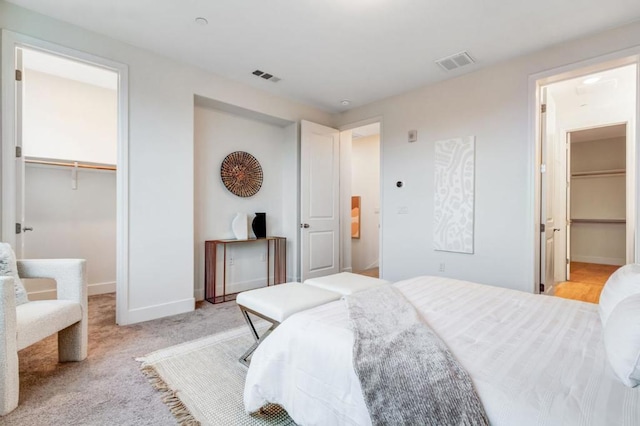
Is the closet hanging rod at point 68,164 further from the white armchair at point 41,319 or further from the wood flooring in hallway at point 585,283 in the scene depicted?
the wood flooring in hallway at point 585,283

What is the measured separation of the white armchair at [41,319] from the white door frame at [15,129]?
0.64 m

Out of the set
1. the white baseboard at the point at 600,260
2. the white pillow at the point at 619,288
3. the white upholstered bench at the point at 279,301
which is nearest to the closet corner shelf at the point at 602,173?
the white baseboard at the point at 600,260

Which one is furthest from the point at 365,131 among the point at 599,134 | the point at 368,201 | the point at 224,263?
the point at 599,134

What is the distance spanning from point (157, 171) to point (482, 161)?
3480mm

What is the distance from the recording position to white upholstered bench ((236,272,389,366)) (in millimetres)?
1853

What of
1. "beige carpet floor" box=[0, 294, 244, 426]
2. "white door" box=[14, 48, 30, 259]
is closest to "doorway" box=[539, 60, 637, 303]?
"beige carpet floor" box=[0, 294, 244, 426]

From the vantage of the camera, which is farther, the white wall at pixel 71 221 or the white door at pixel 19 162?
the white wall at pixel 71 221

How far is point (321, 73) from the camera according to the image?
354 cm

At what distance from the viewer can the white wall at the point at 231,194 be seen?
12.4 ft

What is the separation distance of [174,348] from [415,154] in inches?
134

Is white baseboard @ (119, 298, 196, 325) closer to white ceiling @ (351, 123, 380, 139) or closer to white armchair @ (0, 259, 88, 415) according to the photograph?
white armchair @ (0, 259, 88, 415)

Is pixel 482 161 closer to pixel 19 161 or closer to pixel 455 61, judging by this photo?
pixel 455 61

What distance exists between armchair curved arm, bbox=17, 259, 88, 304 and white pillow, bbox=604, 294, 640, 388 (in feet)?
9.32

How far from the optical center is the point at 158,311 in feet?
10.1
